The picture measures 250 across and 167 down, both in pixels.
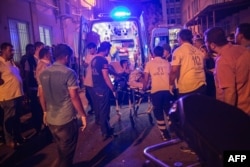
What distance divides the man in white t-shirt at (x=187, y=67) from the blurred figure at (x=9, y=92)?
2946 mm

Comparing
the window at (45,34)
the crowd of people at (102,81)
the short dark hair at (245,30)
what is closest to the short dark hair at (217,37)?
the crowd of people at (102,81)

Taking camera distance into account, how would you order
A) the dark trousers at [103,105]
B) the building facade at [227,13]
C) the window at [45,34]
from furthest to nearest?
the window at [45,34] → the building facade at [227,13] → the dark trousers at [103,105]

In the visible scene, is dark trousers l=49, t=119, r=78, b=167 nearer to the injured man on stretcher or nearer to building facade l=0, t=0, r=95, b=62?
the injured man on stretcher

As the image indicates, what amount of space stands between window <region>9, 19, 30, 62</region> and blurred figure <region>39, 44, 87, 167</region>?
8051 mm

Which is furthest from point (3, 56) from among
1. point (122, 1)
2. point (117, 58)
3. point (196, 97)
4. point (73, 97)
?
point (122, 1)

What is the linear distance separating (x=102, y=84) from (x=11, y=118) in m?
1.85

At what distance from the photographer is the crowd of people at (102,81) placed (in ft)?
10.8

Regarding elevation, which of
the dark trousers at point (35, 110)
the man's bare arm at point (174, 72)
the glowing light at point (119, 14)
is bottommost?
the dark trousers at point (35, 110)

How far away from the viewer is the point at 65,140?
375 centimetres

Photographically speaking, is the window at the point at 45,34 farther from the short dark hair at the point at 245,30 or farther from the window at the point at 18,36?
the short dark hair at the point at 245,30

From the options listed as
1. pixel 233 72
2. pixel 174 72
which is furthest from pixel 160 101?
pixel 233 72

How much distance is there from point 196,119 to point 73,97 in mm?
2100

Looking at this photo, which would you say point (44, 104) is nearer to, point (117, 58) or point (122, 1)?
point (117, 58)

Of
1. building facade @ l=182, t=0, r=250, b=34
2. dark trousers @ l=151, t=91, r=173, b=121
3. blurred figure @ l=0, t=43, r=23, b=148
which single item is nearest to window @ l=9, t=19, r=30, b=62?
blurred figure @ l=0, t=43, r=23, b=148
